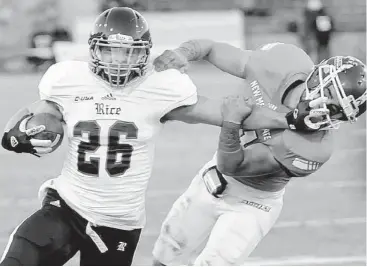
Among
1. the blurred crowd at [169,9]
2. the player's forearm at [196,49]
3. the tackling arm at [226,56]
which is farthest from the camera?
the blurred crowd at [169,9]

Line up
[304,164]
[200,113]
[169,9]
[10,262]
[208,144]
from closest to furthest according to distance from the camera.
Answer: [10,262] < [200,113] < [304,164] < [208,144] < [169,9]

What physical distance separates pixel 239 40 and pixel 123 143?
356 inches

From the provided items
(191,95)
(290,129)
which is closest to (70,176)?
(191,95)

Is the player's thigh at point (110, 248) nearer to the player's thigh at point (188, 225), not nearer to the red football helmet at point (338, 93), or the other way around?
the player's thigh at point (188, 225)

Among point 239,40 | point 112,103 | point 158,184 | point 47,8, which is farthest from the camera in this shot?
point 47,8

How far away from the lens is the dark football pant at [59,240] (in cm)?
325

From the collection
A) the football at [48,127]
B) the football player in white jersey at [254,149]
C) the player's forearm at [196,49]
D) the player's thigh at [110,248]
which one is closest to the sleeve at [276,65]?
the football player in white jersey at [254,149]

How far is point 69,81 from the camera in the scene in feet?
11.0

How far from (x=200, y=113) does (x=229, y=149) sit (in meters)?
0.25

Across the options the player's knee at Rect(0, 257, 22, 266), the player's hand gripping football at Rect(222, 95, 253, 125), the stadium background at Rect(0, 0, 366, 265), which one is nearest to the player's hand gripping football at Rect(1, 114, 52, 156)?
the player's knee at Rect(0, 257, 22, 266)

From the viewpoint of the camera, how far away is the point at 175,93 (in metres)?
3.35

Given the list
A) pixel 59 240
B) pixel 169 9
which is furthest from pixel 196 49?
pixel 169 9

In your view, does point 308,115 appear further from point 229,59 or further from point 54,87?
point 54,87

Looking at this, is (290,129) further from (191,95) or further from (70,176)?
(70,176)
